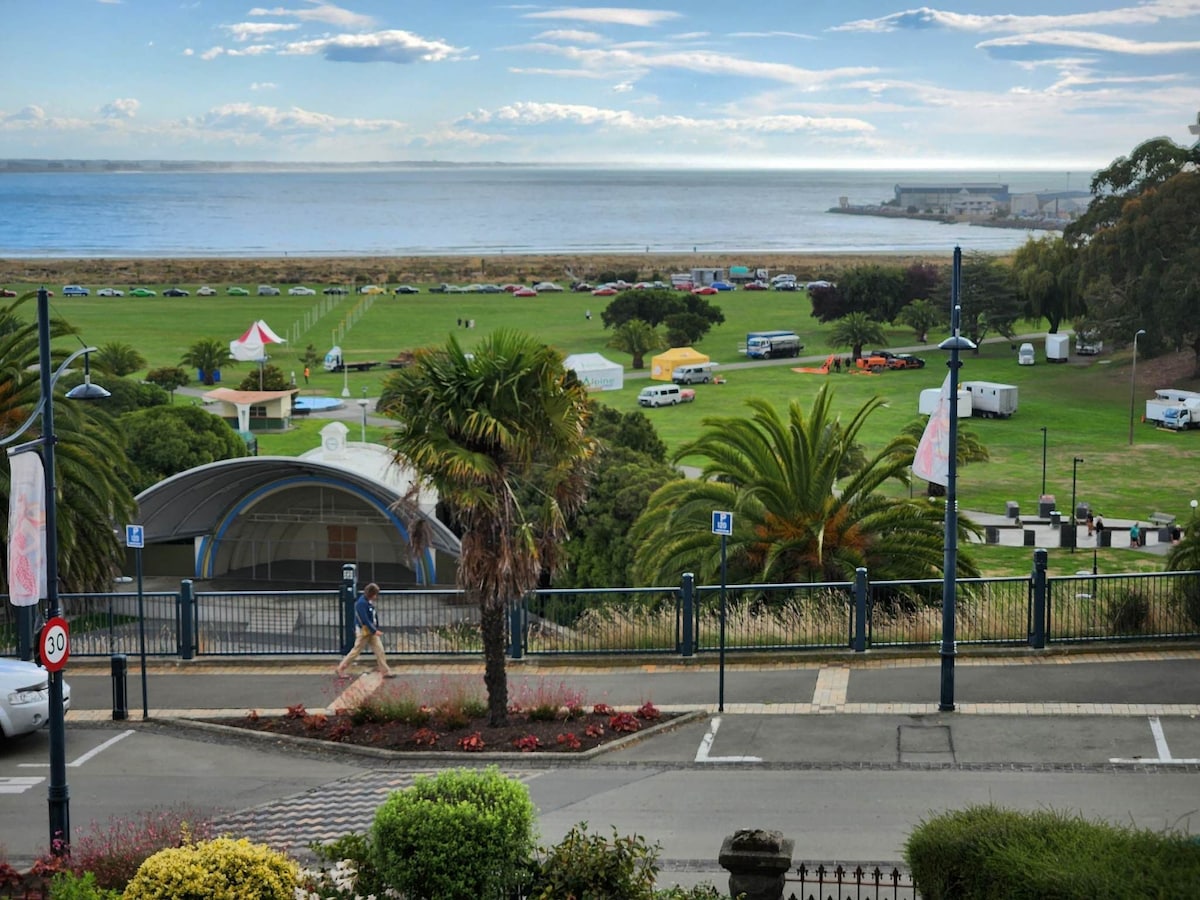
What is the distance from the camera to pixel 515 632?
21.9 metres

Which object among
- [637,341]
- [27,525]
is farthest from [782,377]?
[27,525]

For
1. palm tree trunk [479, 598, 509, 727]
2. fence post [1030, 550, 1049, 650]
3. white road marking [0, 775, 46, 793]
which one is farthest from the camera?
fence post [1030, 550, 1049, 650]

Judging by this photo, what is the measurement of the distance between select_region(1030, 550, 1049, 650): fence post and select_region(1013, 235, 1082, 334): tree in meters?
97.4

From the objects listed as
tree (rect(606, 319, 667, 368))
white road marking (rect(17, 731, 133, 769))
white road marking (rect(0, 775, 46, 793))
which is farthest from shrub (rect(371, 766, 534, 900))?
tree (rect(606, 319, 667, 368))

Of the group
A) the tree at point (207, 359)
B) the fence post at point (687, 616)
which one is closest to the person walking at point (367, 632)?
the fence post at point (687, 616)

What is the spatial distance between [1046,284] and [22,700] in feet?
354

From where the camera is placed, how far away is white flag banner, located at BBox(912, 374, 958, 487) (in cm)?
1856

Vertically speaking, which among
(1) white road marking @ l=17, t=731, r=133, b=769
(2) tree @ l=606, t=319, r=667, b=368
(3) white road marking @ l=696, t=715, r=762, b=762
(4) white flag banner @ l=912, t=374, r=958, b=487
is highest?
(2) tree @ l=606, t=319, r=667, b=368

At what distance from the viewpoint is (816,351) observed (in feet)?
394

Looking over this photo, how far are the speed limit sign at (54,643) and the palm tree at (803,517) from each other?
13.5m

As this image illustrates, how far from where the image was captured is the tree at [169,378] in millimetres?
95562

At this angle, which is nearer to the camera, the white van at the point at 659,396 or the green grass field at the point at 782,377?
the green grass field at the point at 782,377

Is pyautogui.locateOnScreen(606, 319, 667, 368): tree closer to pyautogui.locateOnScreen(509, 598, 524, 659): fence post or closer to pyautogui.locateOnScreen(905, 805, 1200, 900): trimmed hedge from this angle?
pyautogui.locateOnScreen(509, 598, 524, 659): fence post

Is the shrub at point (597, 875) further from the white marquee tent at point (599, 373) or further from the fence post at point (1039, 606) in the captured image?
the white marquee tent at point (599, 373)
